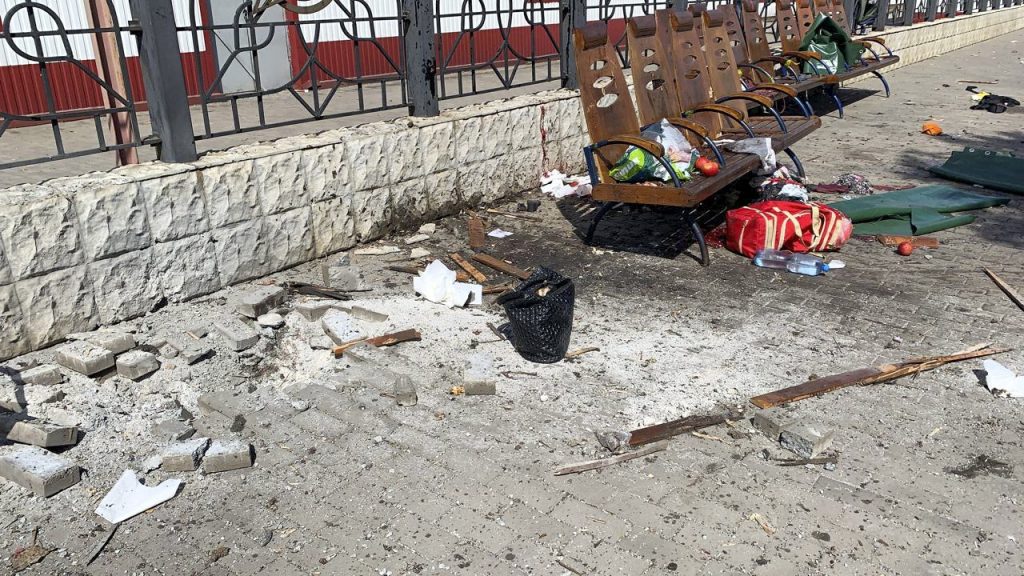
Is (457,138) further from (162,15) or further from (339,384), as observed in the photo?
(339,384)

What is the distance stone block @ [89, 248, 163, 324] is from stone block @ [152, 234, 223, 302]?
50 millimetres

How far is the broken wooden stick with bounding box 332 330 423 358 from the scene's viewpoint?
424 centimetres

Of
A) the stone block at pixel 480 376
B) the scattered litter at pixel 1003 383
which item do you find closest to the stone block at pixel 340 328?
the stone block at pixel 480 376

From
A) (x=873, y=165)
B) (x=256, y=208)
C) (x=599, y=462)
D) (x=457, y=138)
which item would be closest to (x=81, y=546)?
(x=599, y=462)

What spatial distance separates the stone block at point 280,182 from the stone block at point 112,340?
1.33 metres

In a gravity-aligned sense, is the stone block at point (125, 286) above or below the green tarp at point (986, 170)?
above

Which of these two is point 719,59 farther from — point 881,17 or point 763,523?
point 881,17

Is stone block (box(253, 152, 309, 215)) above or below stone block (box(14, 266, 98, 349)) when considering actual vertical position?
above

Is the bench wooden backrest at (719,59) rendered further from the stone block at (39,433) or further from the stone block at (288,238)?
the stone block at (39,433)

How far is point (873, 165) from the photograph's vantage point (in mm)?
8266

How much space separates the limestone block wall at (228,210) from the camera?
405cm

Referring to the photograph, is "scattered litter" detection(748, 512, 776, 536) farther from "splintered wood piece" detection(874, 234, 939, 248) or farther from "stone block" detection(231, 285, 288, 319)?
"splintered wood piece" detection(874, 234, 939, 248)

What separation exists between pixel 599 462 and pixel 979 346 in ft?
7.82

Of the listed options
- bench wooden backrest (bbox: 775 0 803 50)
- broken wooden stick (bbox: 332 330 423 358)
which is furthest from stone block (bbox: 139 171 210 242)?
bench wooden backrest (bbox: 775 0 803 50)
